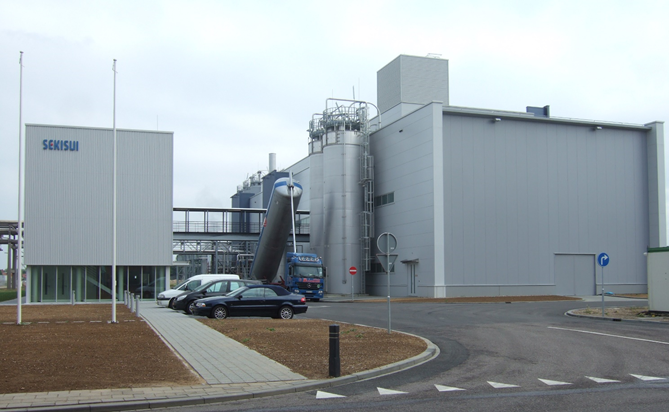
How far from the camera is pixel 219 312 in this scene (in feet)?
74.0

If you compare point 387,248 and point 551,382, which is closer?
point 551,382

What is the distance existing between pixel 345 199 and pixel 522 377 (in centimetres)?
4149

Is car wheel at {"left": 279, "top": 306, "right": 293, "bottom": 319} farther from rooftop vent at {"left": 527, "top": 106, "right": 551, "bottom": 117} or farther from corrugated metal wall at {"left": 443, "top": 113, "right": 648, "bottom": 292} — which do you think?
rooftop vent at {"left": 527, "top": 106, "right": 551, "bottom": 117}

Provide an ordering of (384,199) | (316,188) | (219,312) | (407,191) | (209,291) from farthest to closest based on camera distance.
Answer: (316,188)
(384,199)
(407,191)
(209,291)
(219,312)

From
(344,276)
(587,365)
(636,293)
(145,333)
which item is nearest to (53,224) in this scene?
(344,276)

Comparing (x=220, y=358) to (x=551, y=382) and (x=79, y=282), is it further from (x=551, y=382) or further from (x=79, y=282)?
(x=79, y=282)

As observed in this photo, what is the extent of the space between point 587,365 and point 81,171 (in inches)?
1458

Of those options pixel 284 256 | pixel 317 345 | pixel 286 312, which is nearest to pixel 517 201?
pixel 284 256

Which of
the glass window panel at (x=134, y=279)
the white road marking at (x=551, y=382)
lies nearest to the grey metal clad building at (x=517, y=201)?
the glass window panel at (x=134, y=279)

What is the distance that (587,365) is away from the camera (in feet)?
39.2

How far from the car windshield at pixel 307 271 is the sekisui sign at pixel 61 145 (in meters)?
16.2

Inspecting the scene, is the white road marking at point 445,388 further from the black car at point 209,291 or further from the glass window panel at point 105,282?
the glass window panel at point 105,282

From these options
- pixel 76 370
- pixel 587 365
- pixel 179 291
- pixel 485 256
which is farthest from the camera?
pixel 485 256

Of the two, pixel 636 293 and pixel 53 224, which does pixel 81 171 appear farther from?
pixel 636 293
